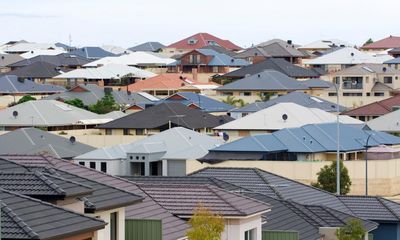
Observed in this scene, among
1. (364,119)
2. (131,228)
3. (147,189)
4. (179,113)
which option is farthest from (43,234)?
(364,119)

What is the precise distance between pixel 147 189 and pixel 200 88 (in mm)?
95254

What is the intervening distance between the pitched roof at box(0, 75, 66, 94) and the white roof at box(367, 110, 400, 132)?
4481 centimetres

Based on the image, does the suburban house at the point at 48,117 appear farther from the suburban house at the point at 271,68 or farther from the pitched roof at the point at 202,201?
the pitched roof at the point at 202,201

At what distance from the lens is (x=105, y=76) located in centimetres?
14000

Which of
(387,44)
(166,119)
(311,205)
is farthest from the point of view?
(387,44)

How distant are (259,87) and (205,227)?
94.7m

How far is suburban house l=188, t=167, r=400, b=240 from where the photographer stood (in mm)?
31422

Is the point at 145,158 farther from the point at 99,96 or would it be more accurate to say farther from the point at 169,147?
the point at 99,96

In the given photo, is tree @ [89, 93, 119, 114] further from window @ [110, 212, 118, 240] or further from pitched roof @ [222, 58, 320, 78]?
window @ [110, 212, 118, 240]

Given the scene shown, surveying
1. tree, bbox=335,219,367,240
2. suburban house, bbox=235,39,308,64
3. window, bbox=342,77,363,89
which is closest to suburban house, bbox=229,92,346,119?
window, bbox=342,77,363,89

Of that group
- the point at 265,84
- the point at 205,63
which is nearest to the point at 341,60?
the point at 205,63

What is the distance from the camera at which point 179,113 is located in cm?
8825

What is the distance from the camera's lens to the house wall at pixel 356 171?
208 feet

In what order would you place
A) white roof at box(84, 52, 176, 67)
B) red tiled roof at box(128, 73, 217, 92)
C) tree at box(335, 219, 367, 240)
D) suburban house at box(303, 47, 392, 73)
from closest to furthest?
tree at box(335, 219, 367, 240), red tiled roof at box(128, 73, 217, 92), suburban house at box(303, 47, 392, 73), white roof at box(84, 52, 176, 67)
